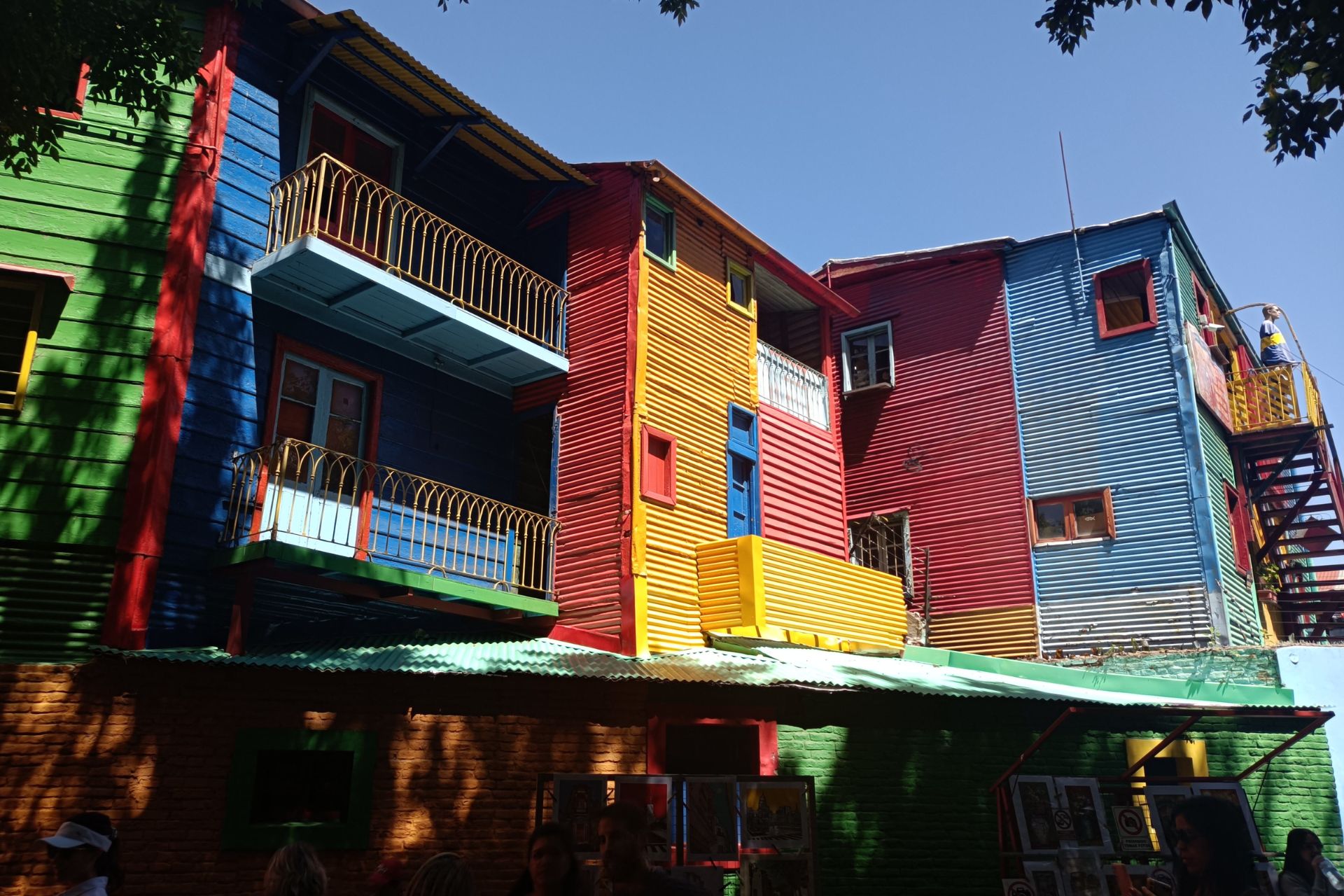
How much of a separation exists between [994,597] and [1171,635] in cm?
317

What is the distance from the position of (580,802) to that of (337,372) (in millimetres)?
6823

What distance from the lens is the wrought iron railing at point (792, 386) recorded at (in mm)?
17797

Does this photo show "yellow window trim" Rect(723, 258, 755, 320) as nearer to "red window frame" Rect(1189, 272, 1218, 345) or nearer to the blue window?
the blue window

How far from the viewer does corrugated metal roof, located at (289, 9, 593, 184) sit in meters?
12.6

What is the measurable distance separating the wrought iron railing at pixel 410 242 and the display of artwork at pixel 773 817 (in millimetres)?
6978

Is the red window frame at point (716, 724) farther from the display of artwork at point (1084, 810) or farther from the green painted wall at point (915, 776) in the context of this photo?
the display of artwork at point (1084, 810)

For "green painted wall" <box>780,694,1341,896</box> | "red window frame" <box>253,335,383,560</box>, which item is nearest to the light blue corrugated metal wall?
"green painted wall" <box>780,694,1341,896</box>

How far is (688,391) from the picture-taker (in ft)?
51.3

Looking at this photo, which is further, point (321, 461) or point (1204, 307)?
point (1204, 307)

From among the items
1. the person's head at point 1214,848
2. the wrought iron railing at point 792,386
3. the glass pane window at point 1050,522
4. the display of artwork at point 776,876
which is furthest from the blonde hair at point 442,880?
the glass pane window at point 1050,522

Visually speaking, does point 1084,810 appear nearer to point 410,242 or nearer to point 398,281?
point 398,281

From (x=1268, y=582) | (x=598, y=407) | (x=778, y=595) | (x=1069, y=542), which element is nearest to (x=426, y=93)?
(x=598, y=407)

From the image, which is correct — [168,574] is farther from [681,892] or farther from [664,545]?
[681,892]

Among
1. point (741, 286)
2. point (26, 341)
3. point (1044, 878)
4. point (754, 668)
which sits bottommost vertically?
point (1044, 878)
